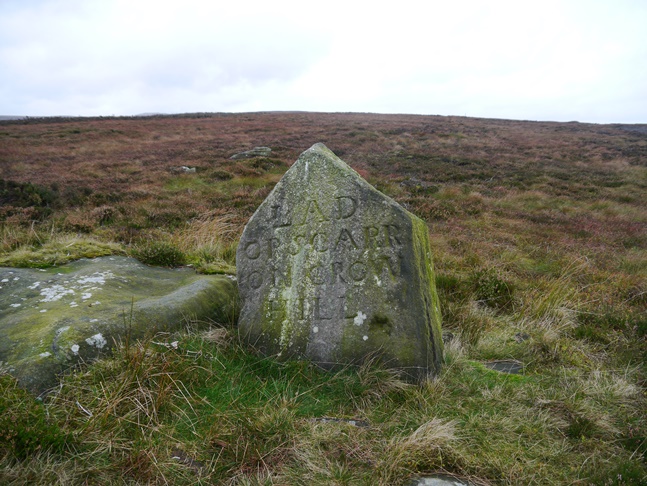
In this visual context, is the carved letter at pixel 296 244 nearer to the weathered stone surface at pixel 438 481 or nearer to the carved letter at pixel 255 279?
the carved letter at pixel 255 279

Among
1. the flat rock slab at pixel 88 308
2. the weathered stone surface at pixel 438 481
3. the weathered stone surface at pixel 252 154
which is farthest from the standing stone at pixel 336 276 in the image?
the weathered stone surface at pixel 252 154

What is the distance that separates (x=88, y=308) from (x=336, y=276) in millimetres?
2235

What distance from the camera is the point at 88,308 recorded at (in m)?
3.52

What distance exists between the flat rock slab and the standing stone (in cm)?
70

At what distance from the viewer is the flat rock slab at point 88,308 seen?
2.86 metres

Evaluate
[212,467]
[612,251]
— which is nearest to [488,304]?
[212,467]

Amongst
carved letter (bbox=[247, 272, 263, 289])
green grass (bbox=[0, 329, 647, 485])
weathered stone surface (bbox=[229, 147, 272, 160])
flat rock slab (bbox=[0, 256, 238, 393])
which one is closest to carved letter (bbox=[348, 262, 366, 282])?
Result: green grass (bbox=[0, 329, 647, 485])

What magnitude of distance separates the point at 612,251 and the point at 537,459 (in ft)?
27.3

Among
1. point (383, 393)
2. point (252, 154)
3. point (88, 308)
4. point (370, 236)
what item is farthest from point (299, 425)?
point (252, 154)

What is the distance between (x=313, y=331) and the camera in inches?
142

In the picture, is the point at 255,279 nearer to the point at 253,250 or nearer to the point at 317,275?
the point at 253,250

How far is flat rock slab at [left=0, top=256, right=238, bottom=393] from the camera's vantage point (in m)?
2.86

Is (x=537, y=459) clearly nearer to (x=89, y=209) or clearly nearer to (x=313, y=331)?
(x=313, y=331)

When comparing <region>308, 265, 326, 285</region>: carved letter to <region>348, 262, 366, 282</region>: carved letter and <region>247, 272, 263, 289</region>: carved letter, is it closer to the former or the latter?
<region>348, 262, 366, 282</region>: carved letter
